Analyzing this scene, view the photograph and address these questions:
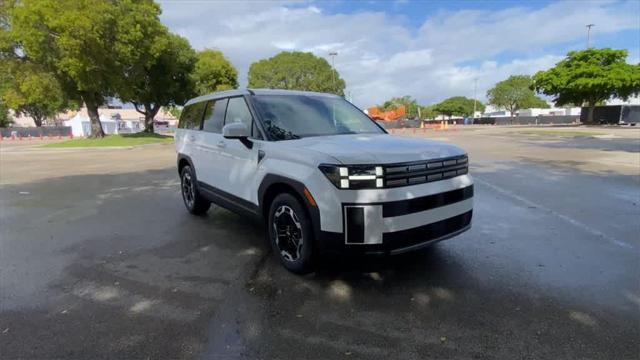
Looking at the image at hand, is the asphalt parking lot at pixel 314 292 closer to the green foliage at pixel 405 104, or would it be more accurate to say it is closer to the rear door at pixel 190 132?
the rear door at pixel 190 132

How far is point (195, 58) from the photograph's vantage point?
136 feet

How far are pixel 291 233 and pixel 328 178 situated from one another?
874 millimetres

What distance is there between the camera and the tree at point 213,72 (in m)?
47.6

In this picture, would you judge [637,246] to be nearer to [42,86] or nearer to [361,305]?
[361,305]

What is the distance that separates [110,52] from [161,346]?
2740 centimetres

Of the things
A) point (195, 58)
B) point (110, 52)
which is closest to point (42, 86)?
point (110, 52)

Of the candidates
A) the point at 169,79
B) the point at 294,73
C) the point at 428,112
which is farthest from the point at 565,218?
the point at 428,112

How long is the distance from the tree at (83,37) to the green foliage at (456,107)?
10841 centimetres

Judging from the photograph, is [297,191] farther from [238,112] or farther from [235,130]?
[238,112]

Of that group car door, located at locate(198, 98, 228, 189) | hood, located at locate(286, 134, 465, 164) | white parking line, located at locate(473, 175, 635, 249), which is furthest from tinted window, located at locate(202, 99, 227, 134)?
white parking line, located at locate(473, 175, 635, 249)

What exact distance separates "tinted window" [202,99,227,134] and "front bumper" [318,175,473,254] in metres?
2.61

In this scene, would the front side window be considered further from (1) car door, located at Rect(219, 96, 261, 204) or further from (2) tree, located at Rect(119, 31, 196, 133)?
(2) tree, located at Rect(119, 31, 196, 133)

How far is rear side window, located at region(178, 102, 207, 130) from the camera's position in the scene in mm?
6234

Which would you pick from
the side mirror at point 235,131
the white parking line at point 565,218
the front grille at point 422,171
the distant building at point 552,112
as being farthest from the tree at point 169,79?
the distant building at point 552,112
